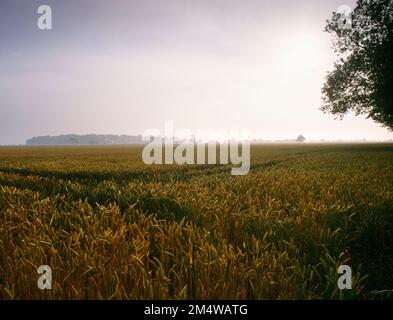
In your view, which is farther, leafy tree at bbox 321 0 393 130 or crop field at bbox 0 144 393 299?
leafy tree at bbox 321 0 393 130

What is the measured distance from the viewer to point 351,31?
32.0 metres

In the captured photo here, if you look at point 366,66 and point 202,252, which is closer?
point 202,252

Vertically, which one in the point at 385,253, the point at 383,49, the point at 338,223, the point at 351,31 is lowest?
the point at 385,253

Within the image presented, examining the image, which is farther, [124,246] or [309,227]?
[309,227]

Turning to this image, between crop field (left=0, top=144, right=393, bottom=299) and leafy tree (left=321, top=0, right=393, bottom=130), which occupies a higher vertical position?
leafy tree (left=321, top=0, right=393, bottom=130)

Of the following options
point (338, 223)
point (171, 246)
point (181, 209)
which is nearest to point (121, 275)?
point (171, 246)

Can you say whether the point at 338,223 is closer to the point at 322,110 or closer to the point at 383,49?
the point at 383,49

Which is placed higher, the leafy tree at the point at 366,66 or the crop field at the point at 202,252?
the leafy tree at the point at 366,66

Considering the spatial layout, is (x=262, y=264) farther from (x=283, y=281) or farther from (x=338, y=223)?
(x=338, y=223)

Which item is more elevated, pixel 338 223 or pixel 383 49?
pixel 383 49

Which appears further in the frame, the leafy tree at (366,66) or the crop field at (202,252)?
the leafy tree at (366,66)
